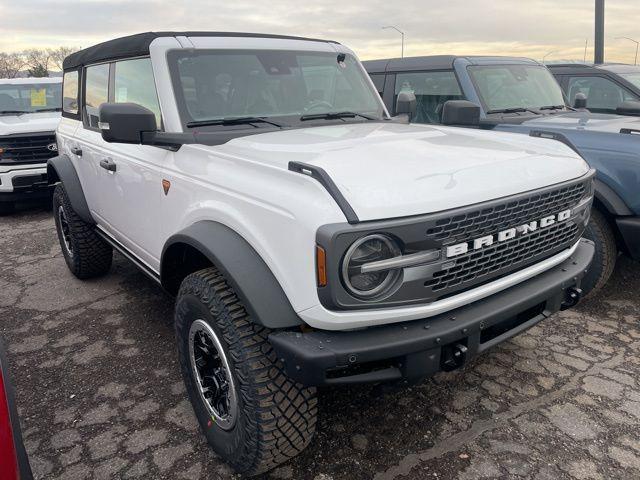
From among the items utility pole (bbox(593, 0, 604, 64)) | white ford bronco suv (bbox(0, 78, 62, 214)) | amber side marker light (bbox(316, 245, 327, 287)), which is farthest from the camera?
utility pole (bbox(593, 0, 604, 64))

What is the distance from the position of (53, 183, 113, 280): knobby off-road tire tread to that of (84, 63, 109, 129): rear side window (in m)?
0.72

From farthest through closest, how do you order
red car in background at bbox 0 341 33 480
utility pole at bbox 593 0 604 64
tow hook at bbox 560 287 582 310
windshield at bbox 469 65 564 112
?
1. utility pole at bbox 593 0 604 64
2. windshield at bbox 469 65 564 112
3. tow hook at bbox 560 287 582 310
4. red car in background at bbox 0 341 33 480

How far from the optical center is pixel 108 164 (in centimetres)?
351

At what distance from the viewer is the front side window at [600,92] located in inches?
242

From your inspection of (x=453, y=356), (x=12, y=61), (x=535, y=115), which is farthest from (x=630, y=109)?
(x=12, y=61)

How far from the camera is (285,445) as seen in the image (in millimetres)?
2158

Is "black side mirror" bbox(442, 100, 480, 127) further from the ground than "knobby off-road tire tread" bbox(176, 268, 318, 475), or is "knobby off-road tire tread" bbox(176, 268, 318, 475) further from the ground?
"black side mirror" bbox(442, 100, 480, 127)

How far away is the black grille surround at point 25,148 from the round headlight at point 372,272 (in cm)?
701

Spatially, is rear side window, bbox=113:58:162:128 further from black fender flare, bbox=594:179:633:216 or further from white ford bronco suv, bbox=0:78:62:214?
white ford bronco suv, bbox=0:78:62:214

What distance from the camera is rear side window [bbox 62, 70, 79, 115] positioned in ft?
15.0

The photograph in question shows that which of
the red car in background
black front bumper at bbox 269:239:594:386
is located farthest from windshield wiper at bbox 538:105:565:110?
the red car in background

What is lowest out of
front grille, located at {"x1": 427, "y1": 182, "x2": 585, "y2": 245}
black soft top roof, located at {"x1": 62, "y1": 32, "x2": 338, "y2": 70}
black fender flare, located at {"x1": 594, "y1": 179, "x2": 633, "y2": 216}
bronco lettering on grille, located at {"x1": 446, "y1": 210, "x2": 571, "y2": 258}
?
black fender flare, located at {"x1": 594, "y1": 179, "x2": 633, "y2": 216}

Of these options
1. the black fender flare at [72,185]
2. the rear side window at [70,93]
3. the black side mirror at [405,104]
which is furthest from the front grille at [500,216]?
the rear side window at [70,93]

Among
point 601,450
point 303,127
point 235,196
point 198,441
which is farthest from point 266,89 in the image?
point 601,450
